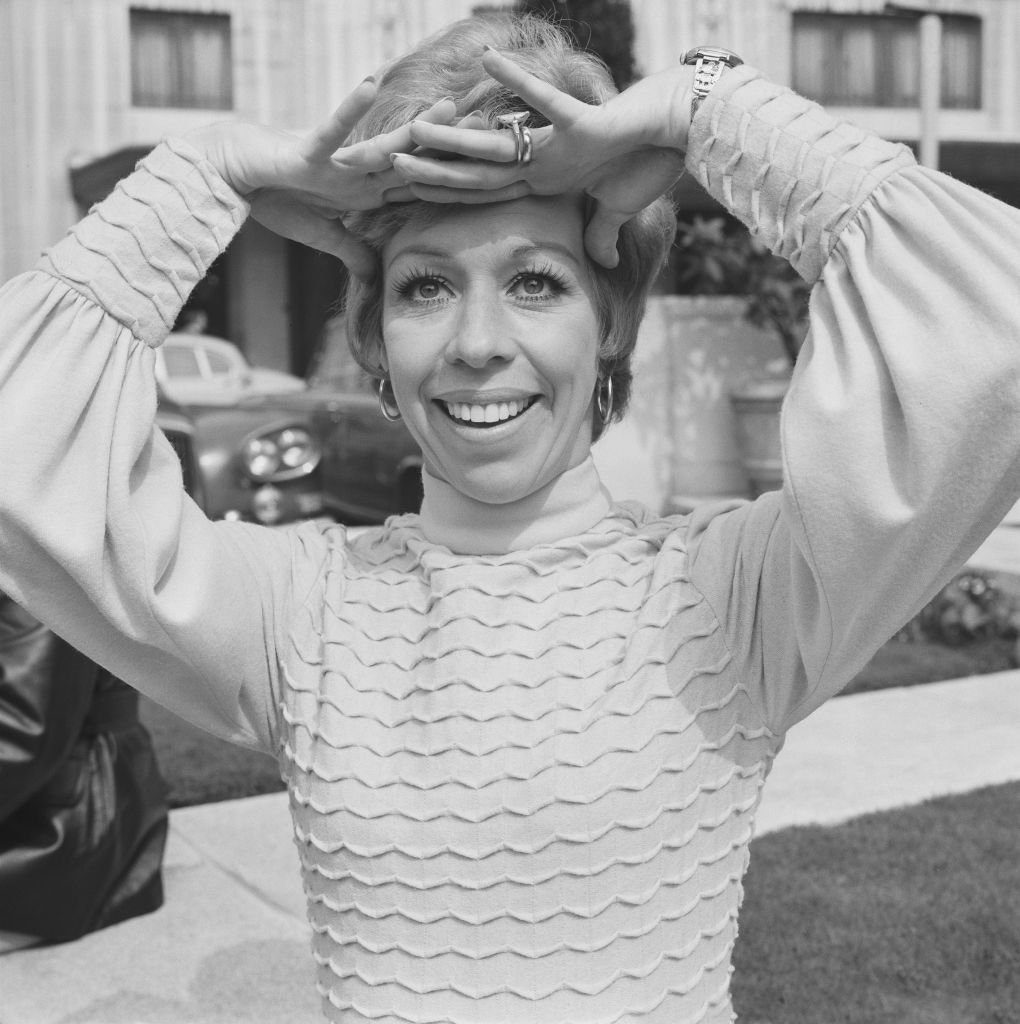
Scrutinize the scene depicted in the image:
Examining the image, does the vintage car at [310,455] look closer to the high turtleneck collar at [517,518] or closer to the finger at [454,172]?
the high turtleneck collar at [517,518]

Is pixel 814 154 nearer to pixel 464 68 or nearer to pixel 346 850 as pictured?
pixel 464 68

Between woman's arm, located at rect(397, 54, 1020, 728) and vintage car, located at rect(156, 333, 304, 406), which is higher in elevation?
woman's arm, located at rect(397, 54, 1020, 728)

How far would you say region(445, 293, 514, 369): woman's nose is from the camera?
1563mm

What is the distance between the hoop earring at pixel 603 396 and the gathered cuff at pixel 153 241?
473mm

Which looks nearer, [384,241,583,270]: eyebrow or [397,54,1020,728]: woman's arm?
[397,54,1020,728]: woman's arm

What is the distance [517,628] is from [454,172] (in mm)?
492

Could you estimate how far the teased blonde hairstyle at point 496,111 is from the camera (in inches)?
63.6

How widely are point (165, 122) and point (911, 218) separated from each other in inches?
717

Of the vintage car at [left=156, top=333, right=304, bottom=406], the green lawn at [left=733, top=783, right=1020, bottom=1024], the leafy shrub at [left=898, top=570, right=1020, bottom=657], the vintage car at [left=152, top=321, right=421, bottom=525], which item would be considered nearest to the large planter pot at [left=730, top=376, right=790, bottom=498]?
the vintage car at [left=152, top=321, right=421, bottom=525]

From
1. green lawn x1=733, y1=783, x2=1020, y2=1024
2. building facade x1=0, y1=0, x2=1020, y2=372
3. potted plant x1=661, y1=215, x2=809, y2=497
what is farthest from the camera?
building facade x1=0, y1=0, x2=1020, y2=372

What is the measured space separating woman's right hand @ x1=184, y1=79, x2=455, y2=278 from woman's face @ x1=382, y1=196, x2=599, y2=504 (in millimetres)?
75

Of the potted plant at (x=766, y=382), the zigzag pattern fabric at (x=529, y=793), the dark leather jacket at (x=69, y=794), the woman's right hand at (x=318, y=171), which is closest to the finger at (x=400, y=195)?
the woman's right hand at (x=318, y=171)

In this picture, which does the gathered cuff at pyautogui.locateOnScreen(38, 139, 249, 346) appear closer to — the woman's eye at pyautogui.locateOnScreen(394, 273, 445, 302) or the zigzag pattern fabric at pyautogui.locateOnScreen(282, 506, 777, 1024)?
the woman's eye at pyautogui.locateOnScreen(394, 273, 445, 302)

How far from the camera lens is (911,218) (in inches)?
54.1
